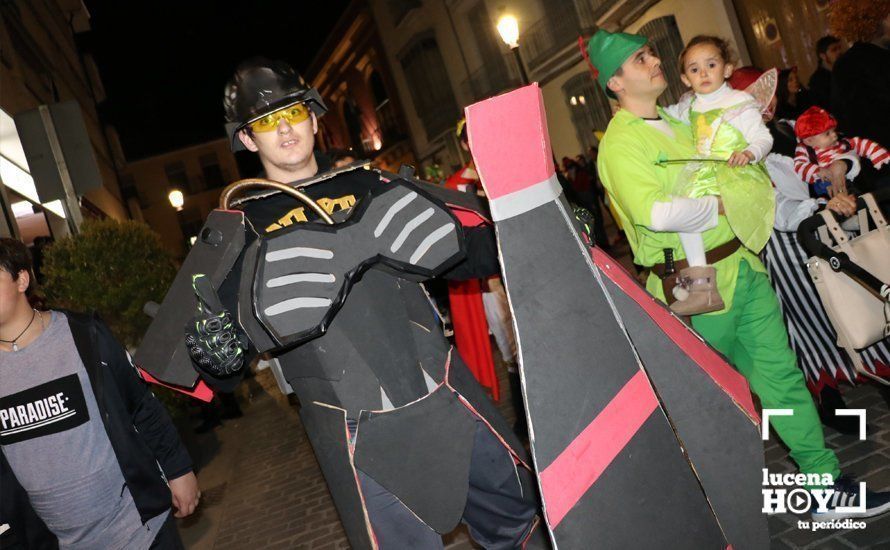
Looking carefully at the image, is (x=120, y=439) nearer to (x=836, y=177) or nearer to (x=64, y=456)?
(x=64, y=456)

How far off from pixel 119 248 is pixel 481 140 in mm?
7049

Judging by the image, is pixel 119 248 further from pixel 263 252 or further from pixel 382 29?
pixel 382 29

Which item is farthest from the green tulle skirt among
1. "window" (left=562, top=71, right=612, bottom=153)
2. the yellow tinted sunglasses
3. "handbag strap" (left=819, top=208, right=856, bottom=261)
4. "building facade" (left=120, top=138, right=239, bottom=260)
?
"building facade" (left=120, top=138, right=239, bottom=260)

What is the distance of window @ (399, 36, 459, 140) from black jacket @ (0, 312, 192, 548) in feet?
74.9

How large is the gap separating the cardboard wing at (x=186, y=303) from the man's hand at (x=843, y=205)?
9.51 ft

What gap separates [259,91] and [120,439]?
1507 mm

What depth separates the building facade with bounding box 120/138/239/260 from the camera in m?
51.6

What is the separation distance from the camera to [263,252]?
205 cm

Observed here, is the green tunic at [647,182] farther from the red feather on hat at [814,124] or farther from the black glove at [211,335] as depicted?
the black glove at [211,335]

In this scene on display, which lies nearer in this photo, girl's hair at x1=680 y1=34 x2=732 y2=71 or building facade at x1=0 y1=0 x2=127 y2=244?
girl's hair at x1=680 y1=34 x2=732 y2=71

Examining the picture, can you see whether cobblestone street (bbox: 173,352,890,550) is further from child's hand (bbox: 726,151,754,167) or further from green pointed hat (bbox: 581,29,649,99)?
green pointed hat (bbox: 581,29,649,99)

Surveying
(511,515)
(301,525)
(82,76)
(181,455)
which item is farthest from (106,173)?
(511,515)

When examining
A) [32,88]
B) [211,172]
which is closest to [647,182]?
[32,88]

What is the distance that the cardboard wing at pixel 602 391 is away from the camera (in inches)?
67.1
